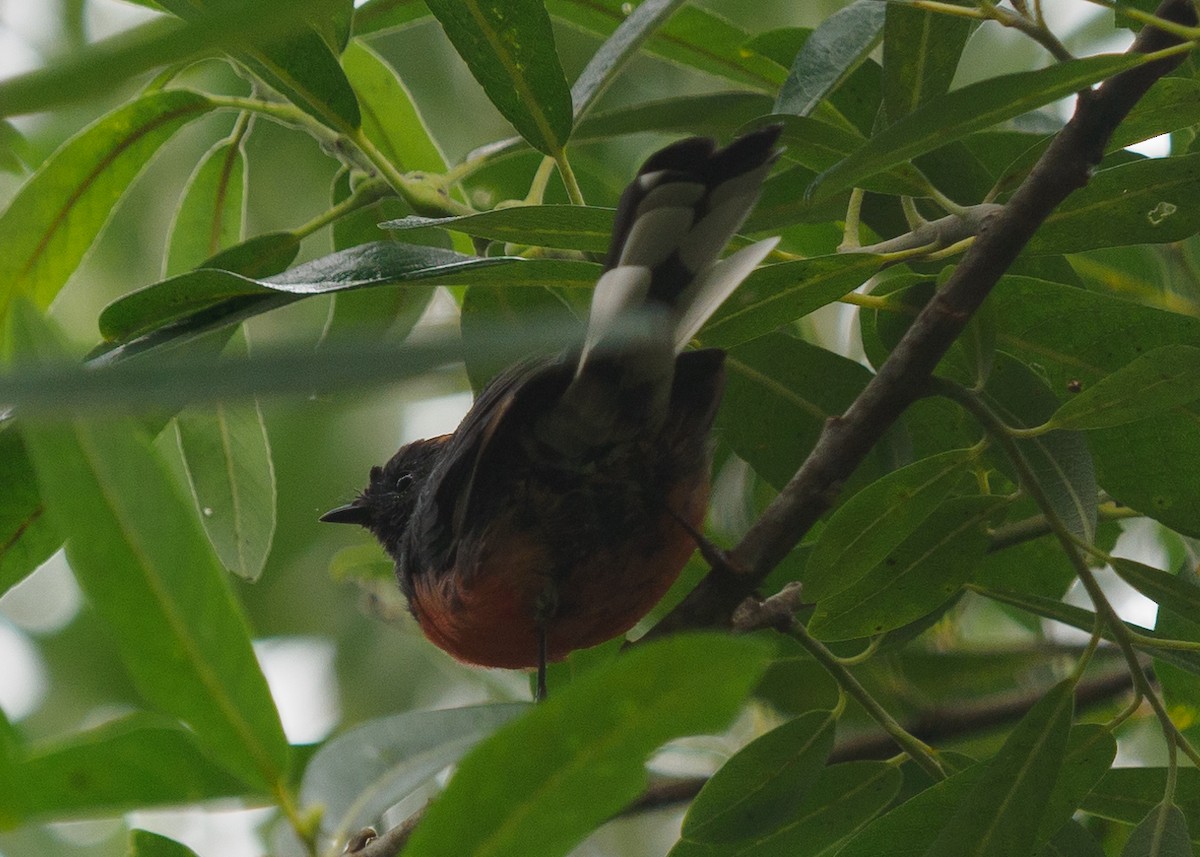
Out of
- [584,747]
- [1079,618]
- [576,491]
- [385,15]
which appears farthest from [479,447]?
[584,747]

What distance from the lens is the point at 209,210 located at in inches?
154

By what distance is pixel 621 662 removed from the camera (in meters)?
1.35

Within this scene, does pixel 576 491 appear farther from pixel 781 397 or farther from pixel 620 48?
pixel 620 48

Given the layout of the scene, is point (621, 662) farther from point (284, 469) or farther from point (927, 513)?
point (284, 469)

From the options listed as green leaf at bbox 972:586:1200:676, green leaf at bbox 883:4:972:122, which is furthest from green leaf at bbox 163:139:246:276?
green leaf at bbox 972:586:1200:676

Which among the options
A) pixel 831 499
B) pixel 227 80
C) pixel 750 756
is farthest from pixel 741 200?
pixel 227 80

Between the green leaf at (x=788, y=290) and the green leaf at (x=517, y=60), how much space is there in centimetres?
59

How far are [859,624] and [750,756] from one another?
1.24 feet

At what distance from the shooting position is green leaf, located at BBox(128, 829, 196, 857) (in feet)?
6.72

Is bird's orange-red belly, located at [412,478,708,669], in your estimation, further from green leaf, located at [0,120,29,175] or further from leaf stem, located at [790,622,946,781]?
green leaf, located at [0,120,29,175]

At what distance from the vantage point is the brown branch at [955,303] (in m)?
2.46

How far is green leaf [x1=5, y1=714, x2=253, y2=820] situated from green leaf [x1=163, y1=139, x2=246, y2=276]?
8.36 ft

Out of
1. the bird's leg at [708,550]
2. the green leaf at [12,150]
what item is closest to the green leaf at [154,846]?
the bird's leg at [708,550]

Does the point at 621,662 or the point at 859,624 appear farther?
the point at 859,624
